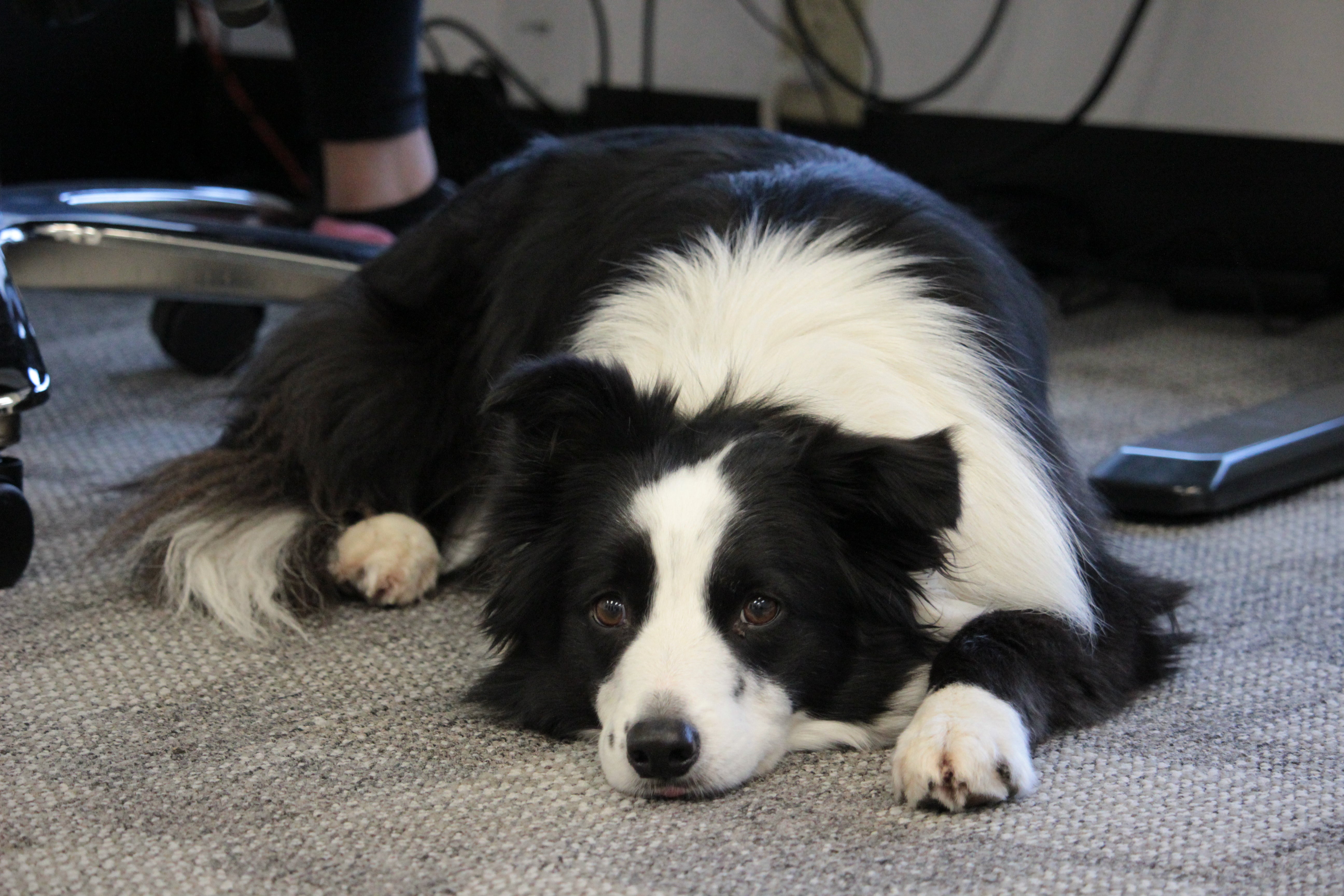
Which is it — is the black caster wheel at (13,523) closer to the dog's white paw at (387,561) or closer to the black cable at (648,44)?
the dog's white paw at (387,561)

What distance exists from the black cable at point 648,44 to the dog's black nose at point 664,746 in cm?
351

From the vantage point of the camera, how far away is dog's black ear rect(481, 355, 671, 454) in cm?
152

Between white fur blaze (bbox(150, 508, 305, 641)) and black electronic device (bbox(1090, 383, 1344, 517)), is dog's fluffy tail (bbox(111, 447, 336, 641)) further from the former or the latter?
black electronic device (bbox(1090, 383, 1344, 517))

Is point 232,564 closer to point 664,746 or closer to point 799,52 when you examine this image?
point 664,746

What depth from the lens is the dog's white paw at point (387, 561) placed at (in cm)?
203

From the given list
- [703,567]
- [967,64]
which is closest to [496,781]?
[703,567]

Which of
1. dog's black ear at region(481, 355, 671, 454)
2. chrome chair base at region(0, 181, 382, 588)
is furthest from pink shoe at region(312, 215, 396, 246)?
dog's black ear at region(481, 355, 671, 454)

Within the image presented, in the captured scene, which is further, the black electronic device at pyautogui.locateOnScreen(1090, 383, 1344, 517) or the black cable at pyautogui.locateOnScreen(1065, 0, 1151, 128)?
the black cable at pyautogui.locateOnScreen(1065, 0, 1151, 128)

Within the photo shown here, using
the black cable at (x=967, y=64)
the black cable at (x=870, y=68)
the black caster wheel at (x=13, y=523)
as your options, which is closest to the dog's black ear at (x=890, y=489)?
the black caster wheel at (x=13, y=523)

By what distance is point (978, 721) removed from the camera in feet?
4.80

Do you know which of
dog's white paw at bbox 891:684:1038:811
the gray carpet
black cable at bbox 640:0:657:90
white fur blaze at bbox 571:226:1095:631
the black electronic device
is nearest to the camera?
the gray carpet

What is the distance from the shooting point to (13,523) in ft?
5.75

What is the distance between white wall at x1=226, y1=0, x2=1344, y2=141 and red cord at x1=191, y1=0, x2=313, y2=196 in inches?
6.6

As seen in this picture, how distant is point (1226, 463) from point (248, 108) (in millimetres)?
3828
